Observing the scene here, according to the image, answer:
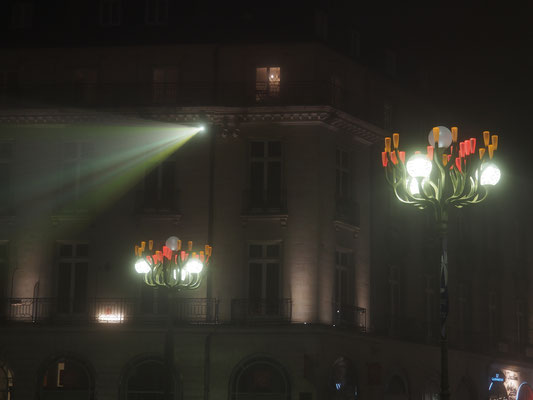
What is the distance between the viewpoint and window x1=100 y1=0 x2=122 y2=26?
41.6 meters

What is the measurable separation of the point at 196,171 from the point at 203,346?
20.0ft

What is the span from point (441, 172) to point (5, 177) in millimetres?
20267

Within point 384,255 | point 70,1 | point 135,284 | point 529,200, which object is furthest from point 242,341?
point 529,200

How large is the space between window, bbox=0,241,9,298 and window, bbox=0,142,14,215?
121 cm

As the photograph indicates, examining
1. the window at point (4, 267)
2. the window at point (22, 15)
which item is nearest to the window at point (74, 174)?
the window at point (4, 267)

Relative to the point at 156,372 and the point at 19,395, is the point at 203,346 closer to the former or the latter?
the point at 156,372

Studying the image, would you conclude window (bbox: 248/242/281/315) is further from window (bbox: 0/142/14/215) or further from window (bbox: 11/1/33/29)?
window (bbox: 11/1/33/29)

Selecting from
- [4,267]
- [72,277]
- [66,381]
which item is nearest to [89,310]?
[72,277]

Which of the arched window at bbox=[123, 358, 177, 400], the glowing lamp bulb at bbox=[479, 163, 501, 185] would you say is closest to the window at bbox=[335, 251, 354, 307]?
the arched window at bbox=[123, 358, 177, 400]

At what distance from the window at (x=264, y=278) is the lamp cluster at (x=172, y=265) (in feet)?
16.4

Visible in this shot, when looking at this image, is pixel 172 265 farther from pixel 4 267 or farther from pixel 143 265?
pixel 4 267

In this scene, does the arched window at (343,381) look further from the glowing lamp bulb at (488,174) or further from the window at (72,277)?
the glowing lamp bulb at (488,174)

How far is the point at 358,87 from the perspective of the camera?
4212cm

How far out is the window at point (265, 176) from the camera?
129ft
